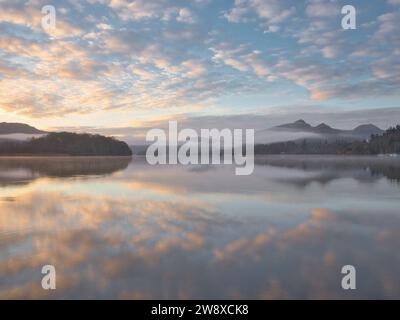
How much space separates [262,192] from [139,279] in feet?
54.9

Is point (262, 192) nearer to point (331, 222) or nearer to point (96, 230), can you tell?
point (331, 222)

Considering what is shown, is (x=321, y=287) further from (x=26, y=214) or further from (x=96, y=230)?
(x=26, y=214)

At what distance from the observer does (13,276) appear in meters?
8.60

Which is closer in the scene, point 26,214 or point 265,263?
point 265,263

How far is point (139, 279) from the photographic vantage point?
8.38 meters
